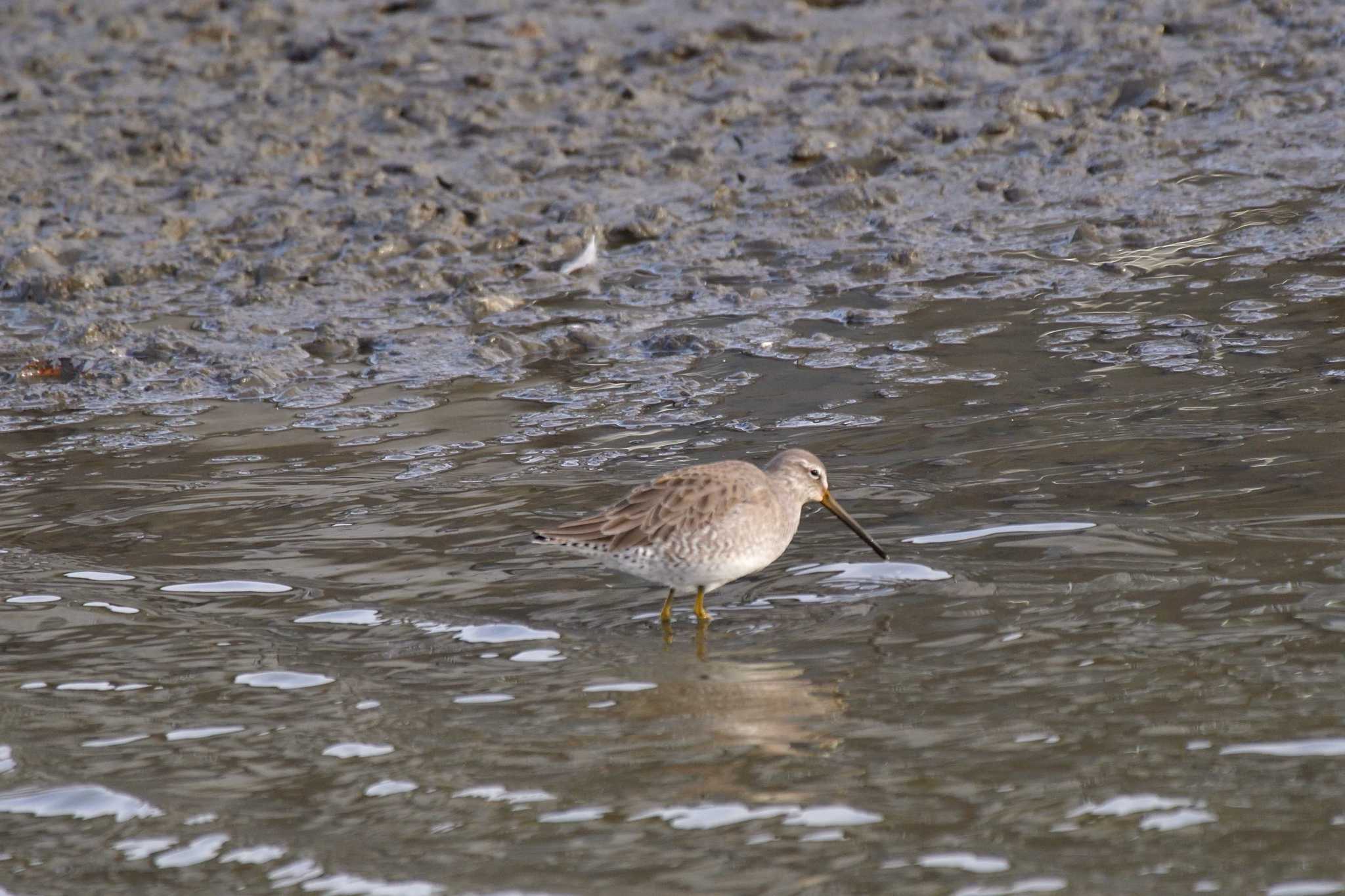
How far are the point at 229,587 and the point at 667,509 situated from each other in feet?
5.68

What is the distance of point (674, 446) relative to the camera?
26.6ft

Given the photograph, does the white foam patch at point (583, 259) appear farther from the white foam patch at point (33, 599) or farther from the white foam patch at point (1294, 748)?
the white foam patch at point (1294, 748)

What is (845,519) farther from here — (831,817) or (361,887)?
(361,887)

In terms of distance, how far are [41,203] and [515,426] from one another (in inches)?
197

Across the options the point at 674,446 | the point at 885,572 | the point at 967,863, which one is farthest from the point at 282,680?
the point at 674,446

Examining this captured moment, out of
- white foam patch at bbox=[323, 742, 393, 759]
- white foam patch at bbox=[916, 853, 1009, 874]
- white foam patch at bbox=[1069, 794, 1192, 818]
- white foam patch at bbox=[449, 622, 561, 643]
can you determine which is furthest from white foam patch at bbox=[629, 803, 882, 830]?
white foam patch at bbox=[449, 622, 561, 643]

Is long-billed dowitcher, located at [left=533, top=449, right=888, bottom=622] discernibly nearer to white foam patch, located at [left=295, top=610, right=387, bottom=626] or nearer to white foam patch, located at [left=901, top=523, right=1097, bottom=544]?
white foam patch, located at [left=901, top=523, right=1097, bottom=544]

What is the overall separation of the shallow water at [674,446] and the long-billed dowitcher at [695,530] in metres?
0.21

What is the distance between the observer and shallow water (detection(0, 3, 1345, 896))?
4883 millimetres

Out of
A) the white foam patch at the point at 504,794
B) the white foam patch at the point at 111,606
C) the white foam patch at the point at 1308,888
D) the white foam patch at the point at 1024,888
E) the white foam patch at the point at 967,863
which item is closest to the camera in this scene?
the white foam patch at the point at 1308,888

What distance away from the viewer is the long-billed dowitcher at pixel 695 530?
6.32 m

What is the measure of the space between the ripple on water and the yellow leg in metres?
2.16

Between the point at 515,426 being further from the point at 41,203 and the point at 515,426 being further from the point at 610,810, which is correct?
the point at 41,203

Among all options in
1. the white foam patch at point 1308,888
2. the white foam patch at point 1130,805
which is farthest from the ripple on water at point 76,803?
the white foam patch at point 1308,888
